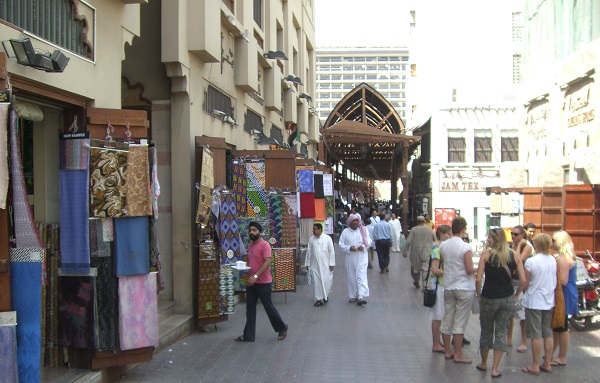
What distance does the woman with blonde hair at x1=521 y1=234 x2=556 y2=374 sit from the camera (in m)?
7.23

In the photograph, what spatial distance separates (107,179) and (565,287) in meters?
5.58

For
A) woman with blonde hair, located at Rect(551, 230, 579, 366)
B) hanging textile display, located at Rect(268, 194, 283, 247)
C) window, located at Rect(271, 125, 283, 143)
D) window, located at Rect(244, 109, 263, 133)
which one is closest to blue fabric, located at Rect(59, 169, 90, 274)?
woman with blonde hair, located at Rect(551, 230, 579, 366)

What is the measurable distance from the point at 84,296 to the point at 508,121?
27.1 m

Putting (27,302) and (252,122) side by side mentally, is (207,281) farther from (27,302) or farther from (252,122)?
(252,122)

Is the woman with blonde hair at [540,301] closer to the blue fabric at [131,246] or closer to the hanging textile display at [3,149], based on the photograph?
the blue fabric at [131,246]

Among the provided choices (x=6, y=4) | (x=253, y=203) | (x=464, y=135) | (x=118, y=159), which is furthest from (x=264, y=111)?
(x=464, y=135)

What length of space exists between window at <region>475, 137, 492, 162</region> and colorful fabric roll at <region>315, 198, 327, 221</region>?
16.3 m

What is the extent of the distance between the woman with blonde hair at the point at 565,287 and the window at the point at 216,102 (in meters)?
5.82

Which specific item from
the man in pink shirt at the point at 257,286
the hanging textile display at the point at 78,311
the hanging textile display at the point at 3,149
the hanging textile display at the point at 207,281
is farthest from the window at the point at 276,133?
the hanging textile display at the point at 3,149

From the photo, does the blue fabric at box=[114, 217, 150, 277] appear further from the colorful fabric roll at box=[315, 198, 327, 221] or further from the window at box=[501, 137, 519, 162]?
the window at box=[501, 137, 519, 162]

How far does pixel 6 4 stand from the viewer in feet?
16.7

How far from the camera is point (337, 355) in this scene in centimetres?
799

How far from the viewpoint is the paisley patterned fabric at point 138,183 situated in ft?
20.4

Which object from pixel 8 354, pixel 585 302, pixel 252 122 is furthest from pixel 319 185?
pixel 8 354
